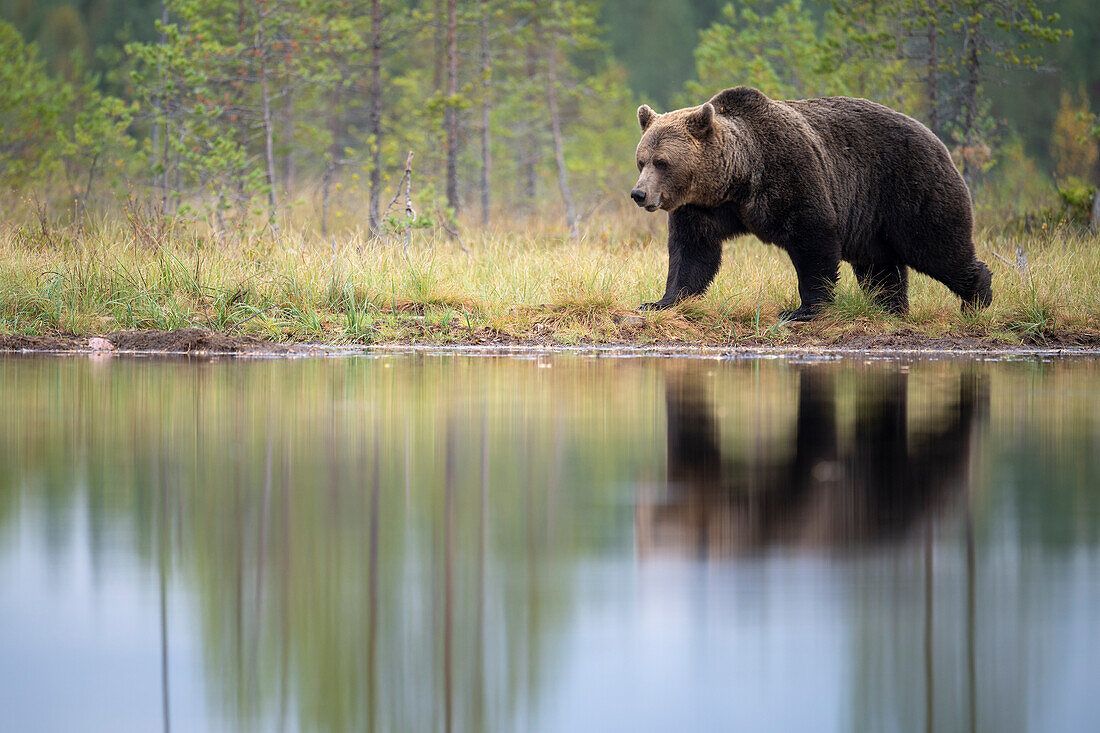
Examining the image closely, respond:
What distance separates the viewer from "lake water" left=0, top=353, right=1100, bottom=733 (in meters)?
2.95

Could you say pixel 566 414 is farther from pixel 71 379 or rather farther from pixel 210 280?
pixel 210 280

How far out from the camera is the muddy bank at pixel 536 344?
10352 mm

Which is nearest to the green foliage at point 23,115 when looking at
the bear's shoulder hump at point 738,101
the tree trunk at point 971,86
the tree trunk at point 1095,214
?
the tree trunk at point 971,86

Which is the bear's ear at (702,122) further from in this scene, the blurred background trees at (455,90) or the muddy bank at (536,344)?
the blurred background trees at (455,90)

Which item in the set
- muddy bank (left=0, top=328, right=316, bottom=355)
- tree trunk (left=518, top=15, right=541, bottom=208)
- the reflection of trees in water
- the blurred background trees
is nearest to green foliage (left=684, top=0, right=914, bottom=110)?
the blurred background trees

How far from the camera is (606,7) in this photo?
54.6m

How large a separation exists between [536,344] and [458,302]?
3.76 feet

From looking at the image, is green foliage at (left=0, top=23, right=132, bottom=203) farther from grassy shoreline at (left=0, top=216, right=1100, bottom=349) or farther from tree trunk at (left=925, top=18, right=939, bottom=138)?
tree trunk at (left=925, top=18, right=939, bottom=138)

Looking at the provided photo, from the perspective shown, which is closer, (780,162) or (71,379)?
(71,379)

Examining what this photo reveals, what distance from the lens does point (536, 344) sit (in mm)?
10828

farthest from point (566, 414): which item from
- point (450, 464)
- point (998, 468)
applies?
point (998, 468)

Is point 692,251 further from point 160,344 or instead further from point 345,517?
point 345,517

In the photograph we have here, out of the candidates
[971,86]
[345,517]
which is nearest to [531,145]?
[971,86]

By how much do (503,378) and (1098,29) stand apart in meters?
49.4
